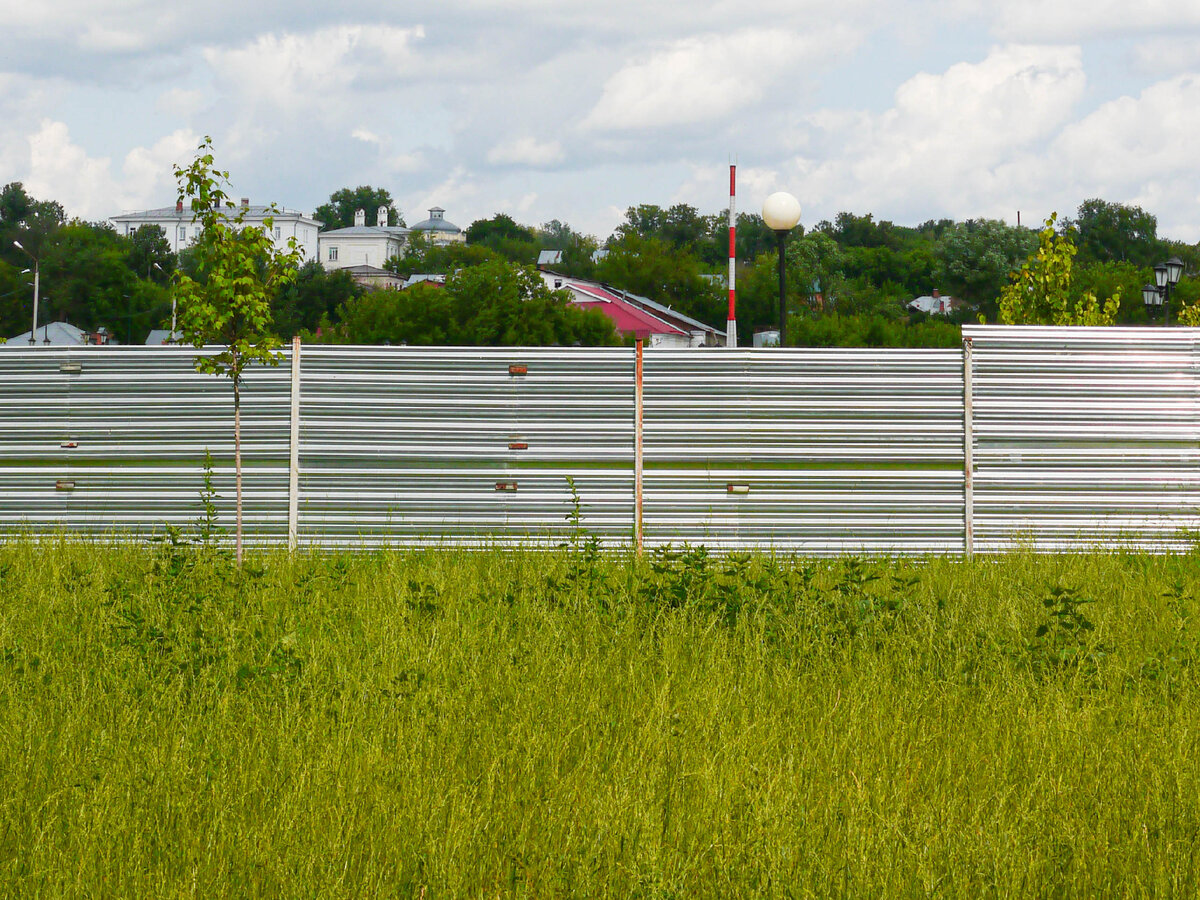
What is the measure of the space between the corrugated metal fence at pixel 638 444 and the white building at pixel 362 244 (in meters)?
149

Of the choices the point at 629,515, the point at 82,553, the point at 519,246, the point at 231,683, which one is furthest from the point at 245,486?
the point at 519,246

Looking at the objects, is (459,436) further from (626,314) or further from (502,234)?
(502,234)

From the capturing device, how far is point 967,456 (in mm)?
10695

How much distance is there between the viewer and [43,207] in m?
107

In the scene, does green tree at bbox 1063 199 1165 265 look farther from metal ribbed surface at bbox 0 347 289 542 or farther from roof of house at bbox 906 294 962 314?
metal ribbed surface at bbox 0 347 289 542

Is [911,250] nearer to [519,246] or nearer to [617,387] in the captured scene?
[519,246]

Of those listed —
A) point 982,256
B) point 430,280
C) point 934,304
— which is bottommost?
point 934,304

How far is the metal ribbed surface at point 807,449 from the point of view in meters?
10.6

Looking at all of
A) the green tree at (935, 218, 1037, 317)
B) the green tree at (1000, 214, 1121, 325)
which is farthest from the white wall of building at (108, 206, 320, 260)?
the green tree at (1000, 214, 1121, 325)

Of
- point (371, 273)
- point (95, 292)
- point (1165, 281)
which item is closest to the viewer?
point (1165, 281)

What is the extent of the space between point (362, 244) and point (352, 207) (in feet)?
67.7

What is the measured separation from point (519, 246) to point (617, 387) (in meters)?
115

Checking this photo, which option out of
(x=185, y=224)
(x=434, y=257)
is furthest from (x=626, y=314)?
(x=185, y=224)

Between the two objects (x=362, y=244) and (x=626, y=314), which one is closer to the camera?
(x=626, y=314)
